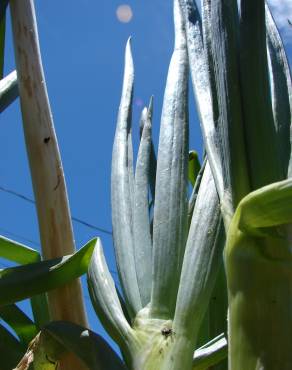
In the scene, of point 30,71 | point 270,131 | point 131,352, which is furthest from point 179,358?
point 30,71

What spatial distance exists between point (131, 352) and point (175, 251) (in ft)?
0.23

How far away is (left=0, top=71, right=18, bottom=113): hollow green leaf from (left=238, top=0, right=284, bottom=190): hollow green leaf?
315 mm

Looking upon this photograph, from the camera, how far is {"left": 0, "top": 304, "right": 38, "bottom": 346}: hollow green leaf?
1.68 ft

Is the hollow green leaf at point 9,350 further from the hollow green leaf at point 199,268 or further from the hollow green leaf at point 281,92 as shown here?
the hollow green leaf at point 281,92

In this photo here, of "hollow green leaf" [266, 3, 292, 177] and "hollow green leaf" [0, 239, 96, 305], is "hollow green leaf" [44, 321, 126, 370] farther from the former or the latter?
"hollow green leaf" [266, 3, 292, 177]

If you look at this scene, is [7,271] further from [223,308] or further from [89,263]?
[223,308]

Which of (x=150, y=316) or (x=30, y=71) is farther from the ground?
(x=30, y=71)

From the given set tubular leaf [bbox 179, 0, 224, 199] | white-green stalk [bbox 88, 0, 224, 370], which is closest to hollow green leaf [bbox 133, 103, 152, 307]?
white-green stalk [bbox 88, 0, 224, 370]

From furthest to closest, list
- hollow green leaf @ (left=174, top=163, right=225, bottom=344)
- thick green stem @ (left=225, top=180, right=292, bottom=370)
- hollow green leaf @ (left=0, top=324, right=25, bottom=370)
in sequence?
1. hollow green leaf @ (left=0, top=324, right=25, bottom=370)
2. hollow green leaf @ (left=174, top=163, right=225, bottom=344)
3. thick green stem @ (left=225, top=180, right=292, bottom=370)

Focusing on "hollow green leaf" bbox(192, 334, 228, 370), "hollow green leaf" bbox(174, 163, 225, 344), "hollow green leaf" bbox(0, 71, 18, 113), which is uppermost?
"hollow green leaf" bbox(0, 71, 18, 113)

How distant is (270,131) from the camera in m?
0.28

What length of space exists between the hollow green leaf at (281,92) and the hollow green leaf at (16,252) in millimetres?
260

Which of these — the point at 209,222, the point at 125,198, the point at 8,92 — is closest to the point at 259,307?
the point at 209,222

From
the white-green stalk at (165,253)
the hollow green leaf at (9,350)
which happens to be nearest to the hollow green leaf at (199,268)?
the white-green stalk at (165,253)
